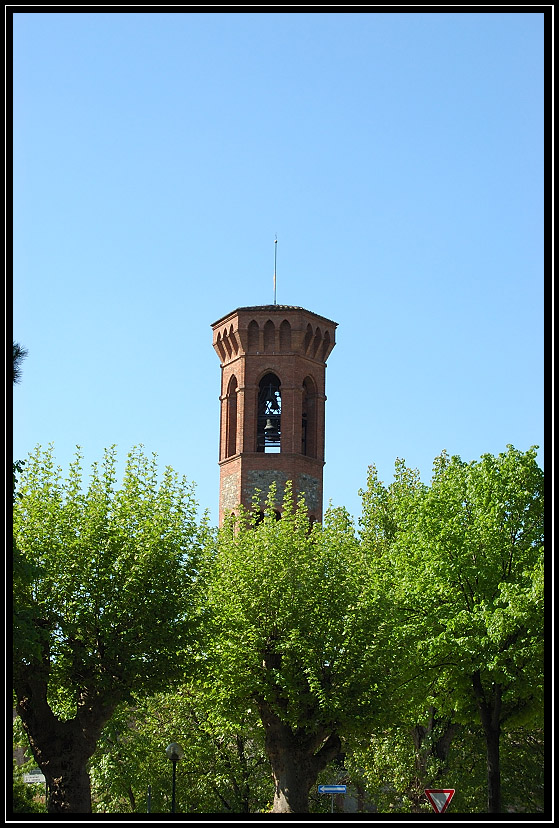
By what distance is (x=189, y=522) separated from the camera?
105 feet

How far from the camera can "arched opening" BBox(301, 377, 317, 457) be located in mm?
63500

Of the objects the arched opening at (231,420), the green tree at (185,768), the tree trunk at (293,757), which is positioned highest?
the arched opening at (231,420)

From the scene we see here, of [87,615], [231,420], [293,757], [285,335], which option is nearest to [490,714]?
[293,757]

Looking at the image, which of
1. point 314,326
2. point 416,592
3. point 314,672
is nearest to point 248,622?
point 314,672

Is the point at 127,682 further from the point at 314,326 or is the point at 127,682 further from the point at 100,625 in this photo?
the point at 314,326

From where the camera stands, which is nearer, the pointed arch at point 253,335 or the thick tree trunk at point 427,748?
the thick tree trunk at point 427,748

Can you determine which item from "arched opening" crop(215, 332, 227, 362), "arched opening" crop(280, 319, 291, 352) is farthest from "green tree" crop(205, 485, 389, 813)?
"arched opening" crop(215, 332, 227, 362)

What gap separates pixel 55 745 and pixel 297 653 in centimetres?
783

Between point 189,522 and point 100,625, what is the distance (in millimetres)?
4675

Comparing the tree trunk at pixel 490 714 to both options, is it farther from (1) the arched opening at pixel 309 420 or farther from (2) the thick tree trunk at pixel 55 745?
(1) the arched opening at pixel 309 420

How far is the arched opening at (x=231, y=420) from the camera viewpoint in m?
63.5

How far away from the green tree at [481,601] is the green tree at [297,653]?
137 centimetres

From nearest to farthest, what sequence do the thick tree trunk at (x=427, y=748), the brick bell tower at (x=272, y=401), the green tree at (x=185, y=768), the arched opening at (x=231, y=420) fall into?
the thick tree trunk at (x=427, y=748) → the green tree at (x=185, y=768) → the brick bell tower at (x=272, y=401) → the arched opening at (x=231, y=420)

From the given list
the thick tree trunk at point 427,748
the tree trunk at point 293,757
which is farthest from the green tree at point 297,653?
the thick tree trunk at point 427,748
